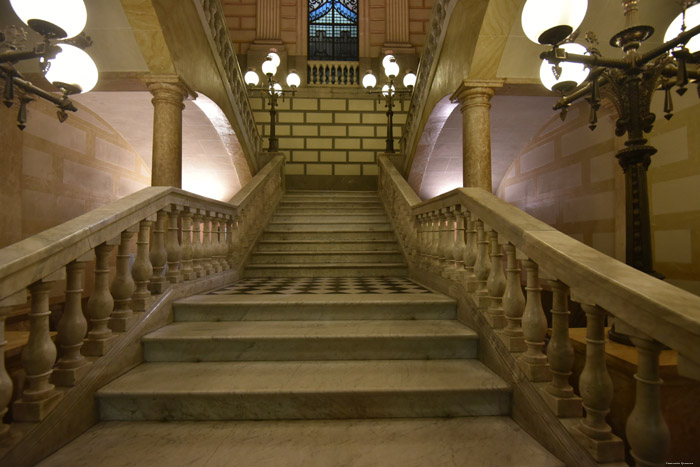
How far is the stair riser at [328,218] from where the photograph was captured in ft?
20.7

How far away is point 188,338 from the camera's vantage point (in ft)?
7.82

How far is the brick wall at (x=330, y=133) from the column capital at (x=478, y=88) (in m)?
5.54

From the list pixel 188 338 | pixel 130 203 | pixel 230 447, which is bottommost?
pixel 230 447

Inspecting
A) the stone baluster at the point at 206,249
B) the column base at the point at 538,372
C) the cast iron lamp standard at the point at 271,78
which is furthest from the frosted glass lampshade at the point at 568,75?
the cast iron lamp standard at the point at 271,78

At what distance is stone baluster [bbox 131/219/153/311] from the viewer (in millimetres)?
2501

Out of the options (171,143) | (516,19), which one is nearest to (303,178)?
(171,143)

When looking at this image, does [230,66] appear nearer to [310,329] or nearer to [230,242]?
[230,242]

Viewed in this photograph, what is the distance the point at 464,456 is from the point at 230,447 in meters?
1.05

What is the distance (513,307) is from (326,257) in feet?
11.3

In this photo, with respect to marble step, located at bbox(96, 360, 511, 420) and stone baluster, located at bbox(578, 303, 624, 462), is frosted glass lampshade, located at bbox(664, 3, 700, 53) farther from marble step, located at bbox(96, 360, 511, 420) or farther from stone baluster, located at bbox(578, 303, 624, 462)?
marble step, located at bbox(96, 360, 511, 420)

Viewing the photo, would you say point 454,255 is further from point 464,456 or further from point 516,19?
point 516,19

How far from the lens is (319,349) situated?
2424 mm

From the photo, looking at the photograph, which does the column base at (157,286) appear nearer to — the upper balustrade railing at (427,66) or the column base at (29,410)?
the column base at (29,410)

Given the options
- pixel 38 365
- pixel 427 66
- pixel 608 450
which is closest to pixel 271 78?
pixel 427 66
